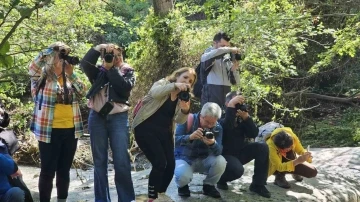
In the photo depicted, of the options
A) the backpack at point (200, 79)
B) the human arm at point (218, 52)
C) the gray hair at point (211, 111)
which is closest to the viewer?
the gray hair at point (211, 111)

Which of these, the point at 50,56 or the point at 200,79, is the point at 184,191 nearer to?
the point at 200,79

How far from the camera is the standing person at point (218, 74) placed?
17.5ft

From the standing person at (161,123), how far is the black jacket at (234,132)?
2.03 ft

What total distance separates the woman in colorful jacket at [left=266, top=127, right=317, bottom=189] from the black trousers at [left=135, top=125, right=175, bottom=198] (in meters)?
1.33

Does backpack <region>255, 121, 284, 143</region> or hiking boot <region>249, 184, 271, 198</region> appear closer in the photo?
hiking boot <region>249, 184, 271, 198</region>

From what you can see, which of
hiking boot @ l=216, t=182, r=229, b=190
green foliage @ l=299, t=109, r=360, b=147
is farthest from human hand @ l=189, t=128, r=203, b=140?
green foliage @ l=299, t=109, r=360, b=147

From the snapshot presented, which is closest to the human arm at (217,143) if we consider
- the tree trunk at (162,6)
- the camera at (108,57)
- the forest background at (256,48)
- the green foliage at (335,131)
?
the camera at (108,57)

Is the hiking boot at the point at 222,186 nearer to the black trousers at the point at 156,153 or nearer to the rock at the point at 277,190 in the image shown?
the rock at the point at 277,190

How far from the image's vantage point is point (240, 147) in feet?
16.0

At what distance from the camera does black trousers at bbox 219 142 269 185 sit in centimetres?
469

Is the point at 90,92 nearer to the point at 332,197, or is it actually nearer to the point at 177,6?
the point at 332,197

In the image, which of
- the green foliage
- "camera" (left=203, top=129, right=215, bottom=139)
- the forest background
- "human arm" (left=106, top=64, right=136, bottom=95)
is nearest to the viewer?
"human arm" (left=106, top=64, right=136, bottom=95)

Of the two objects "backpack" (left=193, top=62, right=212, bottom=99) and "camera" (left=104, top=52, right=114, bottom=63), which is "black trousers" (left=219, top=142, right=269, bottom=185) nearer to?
"backpack" (left=193, top=62, right=212, bottom=99)

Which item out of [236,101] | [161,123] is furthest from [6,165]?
[236,101]
